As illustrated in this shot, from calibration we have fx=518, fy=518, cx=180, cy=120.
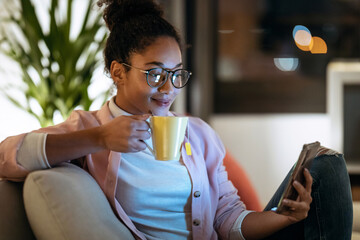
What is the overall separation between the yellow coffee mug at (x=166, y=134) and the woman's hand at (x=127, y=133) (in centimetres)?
3

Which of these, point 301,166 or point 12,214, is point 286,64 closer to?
point 301,166

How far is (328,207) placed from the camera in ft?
4.48

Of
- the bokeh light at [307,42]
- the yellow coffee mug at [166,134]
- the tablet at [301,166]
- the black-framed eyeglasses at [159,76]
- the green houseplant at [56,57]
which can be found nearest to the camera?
the yellow coffee mug at [166,134]

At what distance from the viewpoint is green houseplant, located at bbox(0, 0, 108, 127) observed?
9.70 ft

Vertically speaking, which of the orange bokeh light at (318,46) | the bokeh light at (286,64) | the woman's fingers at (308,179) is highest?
the orange bokeh light at (318,46)

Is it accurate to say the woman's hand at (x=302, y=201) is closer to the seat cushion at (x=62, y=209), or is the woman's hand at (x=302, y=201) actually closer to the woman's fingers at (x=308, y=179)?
the woman's fingers at (x=308, y=179)

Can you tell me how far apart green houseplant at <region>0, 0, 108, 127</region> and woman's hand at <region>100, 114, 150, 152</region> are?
1.74 meters

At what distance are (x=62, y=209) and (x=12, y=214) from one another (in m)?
0.13

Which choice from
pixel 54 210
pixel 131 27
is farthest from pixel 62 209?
pixel 131 27

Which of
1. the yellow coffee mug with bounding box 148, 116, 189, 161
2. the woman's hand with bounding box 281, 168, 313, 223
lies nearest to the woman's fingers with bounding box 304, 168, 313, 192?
the woman's hand with bounding box 281, 168, 313, 223

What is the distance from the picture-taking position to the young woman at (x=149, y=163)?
1282mm

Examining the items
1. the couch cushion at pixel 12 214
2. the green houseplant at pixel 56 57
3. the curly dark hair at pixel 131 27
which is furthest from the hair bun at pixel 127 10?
the green houseplant at pixel 56 57

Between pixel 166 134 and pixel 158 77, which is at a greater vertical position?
pixel 158 77

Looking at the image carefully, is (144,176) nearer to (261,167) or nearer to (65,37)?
(65,37)
